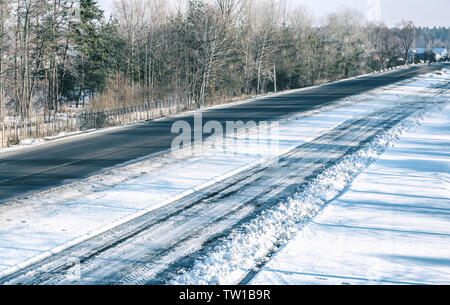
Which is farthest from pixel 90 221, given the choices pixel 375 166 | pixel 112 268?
pixel 375 166

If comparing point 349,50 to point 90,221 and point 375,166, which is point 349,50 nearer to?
point 375,166

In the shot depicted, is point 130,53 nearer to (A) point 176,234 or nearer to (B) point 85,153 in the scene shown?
(B) point 85,153

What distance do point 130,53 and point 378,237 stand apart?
36.5 metres

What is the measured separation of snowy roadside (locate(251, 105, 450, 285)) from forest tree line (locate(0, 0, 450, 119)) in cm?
2218

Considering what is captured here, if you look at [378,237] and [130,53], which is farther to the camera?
[130,53]

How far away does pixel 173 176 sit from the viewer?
12578mm

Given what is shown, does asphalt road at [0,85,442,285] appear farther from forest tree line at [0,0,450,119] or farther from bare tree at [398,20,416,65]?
bare tree at [398,20,416,65]

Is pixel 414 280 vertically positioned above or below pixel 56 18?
below

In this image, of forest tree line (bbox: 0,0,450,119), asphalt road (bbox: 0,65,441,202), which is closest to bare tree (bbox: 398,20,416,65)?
forest tree line (bbox: 0,0,450,119)

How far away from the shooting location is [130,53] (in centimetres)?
4088

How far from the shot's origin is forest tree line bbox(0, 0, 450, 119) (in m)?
31.2

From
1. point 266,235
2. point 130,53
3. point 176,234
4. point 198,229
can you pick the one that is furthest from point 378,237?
point 130,53
